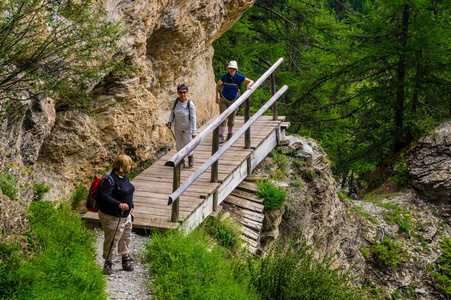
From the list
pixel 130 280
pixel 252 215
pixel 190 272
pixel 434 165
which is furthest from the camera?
pixel 434 165

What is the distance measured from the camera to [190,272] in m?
4.82

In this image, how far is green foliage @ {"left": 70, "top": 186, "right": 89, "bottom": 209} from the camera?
7.07 meters

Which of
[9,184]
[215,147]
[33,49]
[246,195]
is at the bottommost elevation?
[246,195]

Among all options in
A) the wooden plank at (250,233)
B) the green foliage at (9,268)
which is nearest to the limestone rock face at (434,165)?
the wooden plank at (250,233)

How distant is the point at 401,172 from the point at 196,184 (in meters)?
8.98

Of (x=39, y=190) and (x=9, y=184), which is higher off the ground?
(x=9, y=184)

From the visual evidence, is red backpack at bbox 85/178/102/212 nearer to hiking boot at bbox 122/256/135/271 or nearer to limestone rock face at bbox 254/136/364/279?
hiking boot at bbox 122/256/135/271

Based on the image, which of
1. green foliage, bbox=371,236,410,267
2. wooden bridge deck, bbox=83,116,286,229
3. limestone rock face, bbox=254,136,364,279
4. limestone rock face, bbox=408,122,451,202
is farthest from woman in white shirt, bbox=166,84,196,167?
limestone rock face, bbox=408,122,451,202

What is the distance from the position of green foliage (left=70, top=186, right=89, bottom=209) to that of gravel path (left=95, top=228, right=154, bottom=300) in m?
1.36

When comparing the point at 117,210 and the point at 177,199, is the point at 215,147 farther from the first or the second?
the point at 117,210

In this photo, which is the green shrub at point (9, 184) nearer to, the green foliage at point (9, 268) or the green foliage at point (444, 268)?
the green foliage at point (9, 268)

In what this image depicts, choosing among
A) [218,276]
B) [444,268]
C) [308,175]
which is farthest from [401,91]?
[218,276]

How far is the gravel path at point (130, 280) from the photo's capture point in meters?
4.78

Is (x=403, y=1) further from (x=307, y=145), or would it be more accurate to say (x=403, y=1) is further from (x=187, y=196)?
(x=187, y=196)
